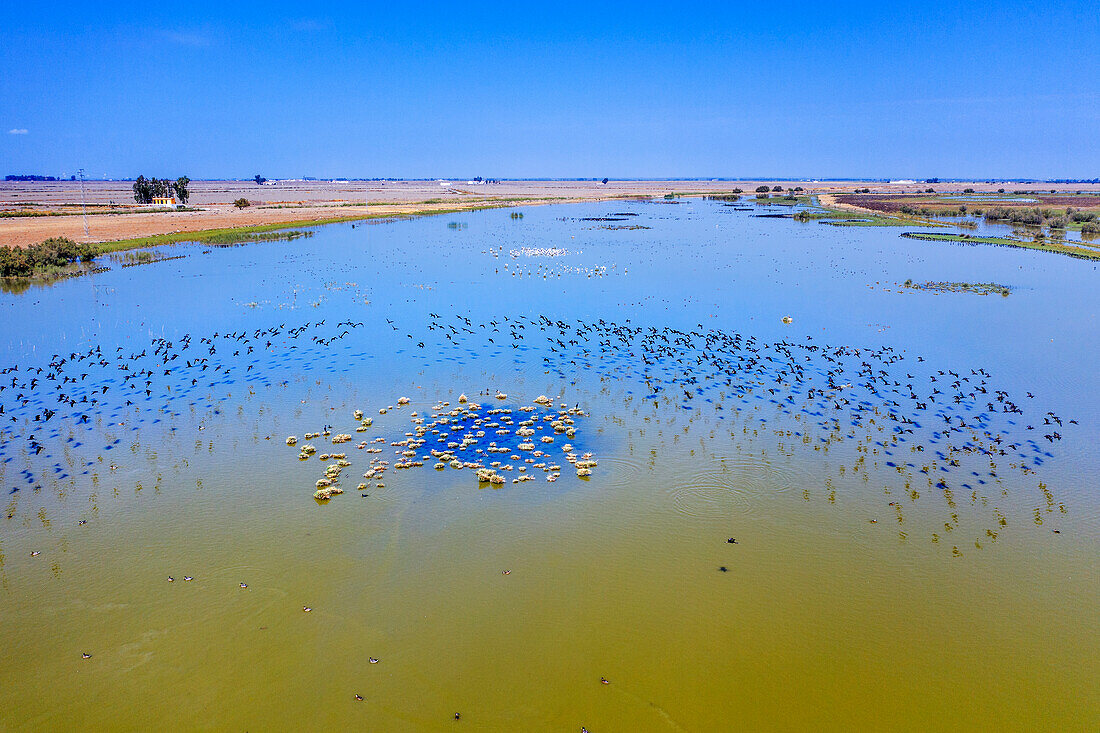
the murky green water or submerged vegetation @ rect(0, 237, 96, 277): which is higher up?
submerged vegetation @ rect(0, 237, 96, 277)

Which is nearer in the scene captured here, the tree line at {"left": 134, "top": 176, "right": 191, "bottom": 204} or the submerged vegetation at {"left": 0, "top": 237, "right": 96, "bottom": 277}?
the submerged vegetation at {"left": 0, "top": 237, "right": 96, "bottom": 277}

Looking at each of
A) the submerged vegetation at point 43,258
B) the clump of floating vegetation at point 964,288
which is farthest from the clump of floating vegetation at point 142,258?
the clump of floating vegetation at point 964,288

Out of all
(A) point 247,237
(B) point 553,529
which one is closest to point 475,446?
(B) point 553,529

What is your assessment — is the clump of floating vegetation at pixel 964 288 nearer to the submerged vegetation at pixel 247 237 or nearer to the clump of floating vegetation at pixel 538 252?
the clump of floating vegetation at pixel 538 252

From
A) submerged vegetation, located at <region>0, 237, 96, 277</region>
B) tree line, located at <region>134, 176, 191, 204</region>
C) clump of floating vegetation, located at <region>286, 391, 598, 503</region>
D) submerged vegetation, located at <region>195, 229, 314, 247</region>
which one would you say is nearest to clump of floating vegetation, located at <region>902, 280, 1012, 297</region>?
clump of floating vegetation, located at <region>286, 391, 598, 503</region>

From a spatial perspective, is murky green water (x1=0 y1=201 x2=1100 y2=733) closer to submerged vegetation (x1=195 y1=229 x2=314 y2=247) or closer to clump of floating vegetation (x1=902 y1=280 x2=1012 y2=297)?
clump of floating vegetation (x1=902 y1=280 x2=1012 y2=297)

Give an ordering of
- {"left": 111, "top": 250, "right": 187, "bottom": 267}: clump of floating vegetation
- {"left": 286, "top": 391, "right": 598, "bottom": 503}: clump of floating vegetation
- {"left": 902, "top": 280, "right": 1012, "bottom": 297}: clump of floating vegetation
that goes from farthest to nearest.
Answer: {"left": 111, "top": 250, "right": 187, "bottom": 267}: clump of floating vegetation < {"left": 902, "top": 280, "right": 1012, "bottom": 297}: clump of floating vegetation < {"left": 286, "top": 391, "right": 598, "bottom": 503}: clump of floating vegetation
